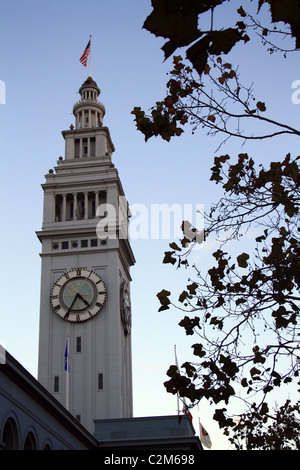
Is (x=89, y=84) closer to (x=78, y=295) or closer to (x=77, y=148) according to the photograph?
(x=77, y=148)

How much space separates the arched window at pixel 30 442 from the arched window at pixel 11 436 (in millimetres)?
2181

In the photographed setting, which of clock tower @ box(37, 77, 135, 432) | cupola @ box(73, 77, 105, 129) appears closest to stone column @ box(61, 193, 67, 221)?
clock tower @ box(37, 77, 135, 432)

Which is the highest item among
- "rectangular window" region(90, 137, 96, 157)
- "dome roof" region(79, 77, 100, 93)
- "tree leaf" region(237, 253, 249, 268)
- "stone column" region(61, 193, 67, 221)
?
"dome roof" region(79, 77, 100, 93)

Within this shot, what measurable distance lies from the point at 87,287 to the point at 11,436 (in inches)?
1322

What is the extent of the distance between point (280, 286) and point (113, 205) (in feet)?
182

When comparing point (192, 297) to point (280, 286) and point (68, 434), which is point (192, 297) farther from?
point (68, 434)

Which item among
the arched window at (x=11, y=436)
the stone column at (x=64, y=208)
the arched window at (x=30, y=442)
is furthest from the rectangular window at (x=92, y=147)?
the arched window at (x=11, y=436)

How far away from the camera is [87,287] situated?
210 feet

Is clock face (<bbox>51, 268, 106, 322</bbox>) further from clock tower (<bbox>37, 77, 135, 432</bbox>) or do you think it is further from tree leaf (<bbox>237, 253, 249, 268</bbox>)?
tree leaf (<bbox>237, 253, 249, 268</bbox>)

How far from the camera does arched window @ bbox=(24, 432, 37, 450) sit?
33.1m

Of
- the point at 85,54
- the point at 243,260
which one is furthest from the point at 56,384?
the point at 243,260

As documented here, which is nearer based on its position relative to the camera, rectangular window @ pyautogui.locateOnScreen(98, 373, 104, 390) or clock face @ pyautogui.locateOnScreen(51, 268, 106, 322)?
rectangular window @ pyautogui.locateOnScreen(98, 373, 104, 390)

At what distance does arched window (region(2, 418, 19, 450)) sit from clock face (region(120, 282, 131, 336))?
114 ft
